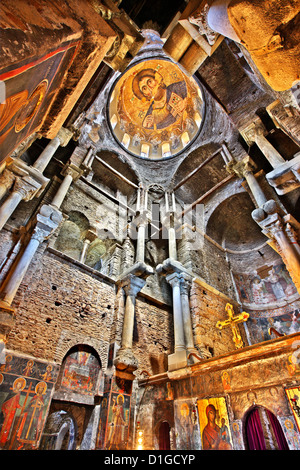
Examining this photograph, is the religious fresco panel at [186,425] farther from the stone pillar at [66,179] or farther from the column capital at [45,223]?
the stone pillar at [66,179]

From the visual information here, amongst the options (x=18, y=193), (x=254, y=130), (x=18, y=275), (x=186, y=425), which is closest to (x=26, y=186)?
(x=18, y=193)

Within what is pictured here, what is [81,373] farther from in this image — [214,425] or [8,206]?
[8,206]

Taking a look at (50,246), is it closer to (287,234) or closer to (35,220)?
(35,220)

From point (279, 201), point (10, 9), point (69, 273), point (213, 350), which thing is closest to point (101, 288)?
point (69, 273)

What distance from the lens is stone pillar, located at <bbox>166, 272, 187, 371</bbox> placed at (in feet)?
22.0

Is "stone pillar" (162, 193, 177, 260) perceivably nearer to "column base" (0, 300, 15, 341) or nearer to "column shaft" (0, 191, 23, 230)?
"column shaft" (0, 191, 23, 230)

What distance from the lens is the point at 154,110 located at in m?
16.2

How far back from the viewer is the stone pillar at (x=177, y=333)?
22.0ft

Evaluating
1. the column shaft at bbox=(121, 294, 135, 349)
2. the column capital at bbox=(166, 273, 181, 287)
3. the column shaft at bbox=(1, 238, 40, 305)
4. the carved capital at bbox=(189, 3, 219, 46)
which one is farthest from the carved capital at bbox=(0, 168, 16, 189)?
the column capital at bbox=(166, 273, 181, 287)

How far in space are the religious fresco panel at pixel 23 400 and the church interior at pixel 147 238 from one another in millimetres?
30

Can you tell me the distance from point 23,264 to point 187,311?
5.58 m

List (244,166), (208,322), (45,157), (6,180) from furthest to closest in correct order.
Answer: (244,166) → (208,322) → (45,157) → (6,180)

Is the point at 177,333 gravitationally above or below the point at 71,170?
below

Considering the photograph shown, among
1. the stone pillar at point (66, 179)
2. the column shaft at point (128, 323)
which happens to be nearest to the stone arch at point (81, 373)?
the column shaft at point (128, 323)
